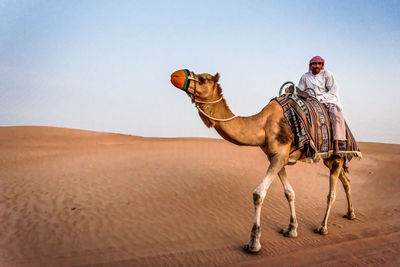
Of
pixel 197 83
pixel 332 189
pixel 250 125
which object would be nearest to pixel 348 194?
pixel 332 189

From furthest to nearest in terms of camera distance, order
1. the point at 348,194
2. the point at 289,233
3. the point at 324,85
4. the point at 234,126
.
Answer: the point at 348,194 < the point at 324,85 < the point at 289,233 < the point at 234,126

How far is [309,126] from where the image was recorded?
523cm

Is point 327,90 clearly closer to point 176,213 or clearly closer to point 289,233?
point 289,233

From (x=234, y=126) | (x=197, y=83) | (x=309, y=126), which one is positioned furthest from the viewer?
(x=309, y=126)

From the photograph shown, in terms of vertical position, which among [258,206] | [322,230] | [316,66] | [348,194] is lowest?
[322,230]

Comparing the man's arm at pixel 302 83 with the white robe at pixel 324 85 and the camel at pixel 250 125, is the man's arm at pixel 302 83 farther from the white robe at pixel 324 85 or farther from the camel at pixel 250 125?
the camel at pixel 250 125

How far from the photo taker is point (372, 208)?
328 inches

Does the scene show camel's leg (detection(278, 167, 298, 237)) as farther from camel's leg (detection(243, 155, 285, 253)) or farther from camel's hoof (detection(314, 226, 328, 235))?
camel's leg (detection(243, 155, 285, 253))

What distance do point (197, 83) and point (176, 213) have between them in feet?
13.1

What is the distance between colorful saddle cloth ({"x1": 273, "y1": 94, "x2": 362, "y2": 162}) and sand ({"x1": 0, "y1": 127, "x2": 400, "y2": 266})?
1.67m

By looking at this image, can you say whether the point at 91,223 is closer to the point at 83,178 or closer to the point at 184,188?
the point at 184,188

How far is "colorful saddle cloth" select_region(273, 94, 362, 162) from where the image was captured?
201 inches

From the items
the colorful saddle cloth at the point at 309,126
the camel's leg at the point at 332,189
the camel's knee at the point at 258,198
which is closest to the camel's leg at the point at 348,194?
the camel's leg at the point at 332,189

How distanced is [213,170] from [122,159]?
14.5ft
